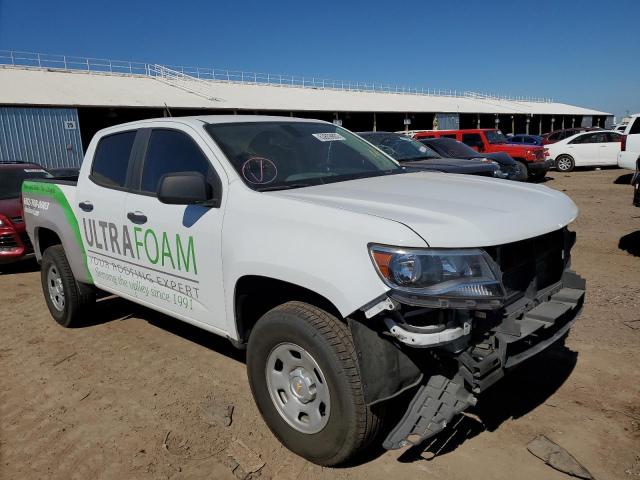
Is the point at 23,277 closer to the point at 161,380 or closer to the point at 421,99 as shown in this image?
the point at 161,380

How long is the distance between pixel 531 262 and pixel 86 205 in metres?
3.49

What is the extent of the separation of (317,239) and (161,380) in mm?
2159

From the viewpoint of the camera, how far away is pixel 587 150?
19125mm

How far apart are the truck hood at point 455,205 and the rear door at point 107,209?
165 cm

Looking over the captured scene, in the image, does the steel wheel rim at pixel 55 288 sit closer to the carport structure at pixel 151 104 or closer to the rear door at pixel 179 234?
the rear door at pixel 179 234

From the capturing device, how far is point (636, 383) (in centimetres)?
350

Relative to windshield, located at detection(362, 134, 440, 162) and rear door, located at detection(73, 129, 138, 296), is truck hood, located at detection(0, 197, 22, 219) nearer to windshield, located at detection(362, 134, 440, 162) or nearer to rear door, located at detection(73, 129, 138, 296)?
rear door, located at detection(73, 129, 138, 296)

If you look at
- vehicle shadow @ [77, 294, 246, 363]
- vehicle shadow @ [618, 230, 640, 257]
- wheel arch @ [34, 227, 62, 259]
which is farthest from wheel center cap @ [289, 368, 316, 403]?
vehicle shadow @ [618, 230, 640, 257]

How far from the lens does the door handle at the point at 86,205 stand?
427 cm

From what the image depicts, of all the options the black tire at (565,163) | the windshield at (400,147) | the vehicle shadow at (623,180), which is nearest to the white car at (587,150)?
the black tire at (565,163)

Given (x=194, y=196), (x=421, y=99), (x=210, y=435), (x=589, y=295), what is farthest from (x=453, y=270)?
(x=421, y=99)

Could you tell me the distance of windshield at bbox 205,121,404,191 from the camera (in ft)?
10.7

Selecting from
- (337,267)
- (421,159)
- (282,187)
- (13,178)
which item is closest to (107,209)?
(282,187)

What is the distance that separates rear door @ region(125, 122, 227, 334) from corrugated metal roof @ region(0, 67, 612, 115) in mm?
23720
